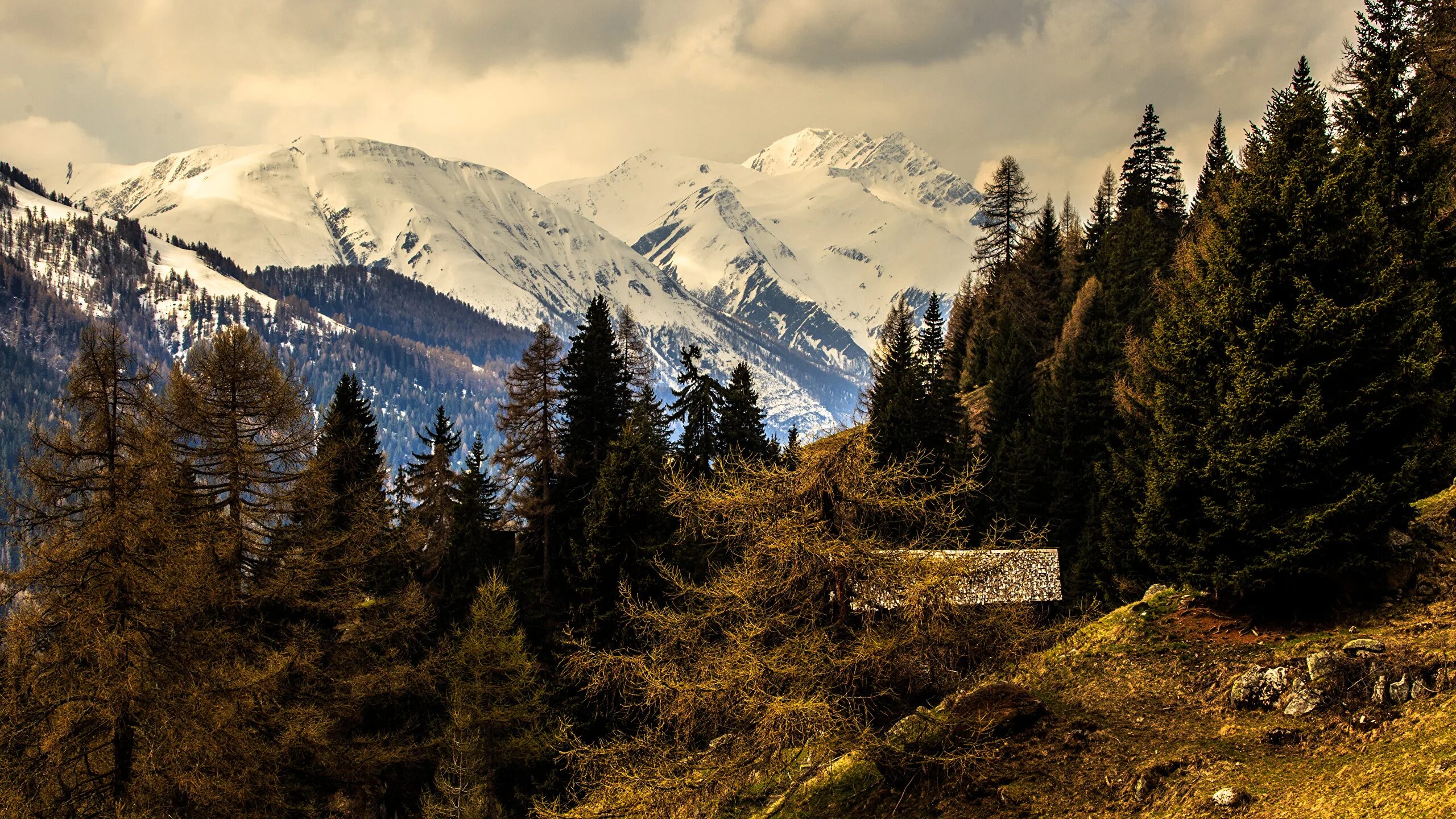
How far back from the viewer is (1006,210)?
79375 mm

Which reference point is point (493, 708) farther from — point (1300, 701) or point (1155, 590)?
point (1300, 701)

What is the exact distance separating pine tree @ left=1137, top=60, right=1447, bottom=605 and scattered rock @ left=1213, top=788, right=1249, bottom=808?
15.9 feet

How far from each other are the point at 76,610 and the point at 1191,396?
2149 centimetres

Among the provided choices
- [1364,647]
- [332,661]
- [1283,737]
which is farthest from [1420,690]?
[332,661]

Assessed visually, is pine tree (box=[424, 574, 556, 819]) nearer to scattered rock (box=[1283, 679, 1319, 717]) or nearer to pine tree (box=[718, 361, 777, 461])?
pine tree (box=[718, 361, 777, 461])

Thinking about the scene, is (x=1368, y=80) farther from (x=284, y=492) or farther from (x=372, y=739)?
(x=372, y=739)

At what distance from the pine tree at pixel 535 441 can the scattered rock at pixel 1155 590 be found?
77.1ft

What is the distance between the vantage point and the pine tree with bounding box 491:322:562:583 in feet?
119

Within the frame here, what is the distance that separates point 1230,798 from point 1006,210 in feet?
243

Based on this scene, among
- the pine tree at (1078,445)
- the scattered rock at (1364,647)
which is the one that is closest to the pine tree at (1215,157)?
the pine tree at (1078,445)

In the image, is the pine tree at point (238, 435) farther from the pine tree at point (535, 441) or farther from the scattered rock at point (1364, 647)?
the scattered rock at point (1364, 647)

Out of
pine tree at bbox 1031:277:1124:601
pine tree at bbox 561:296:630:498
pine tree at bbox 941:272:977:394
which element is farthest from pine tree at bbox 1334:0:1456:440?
pine tree at bbox 941:272:977:394

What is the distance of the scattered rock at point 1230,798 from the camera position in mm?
11234

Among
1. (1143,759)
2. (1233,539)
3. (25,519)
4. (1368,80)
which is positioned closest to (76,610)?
(25,519)
